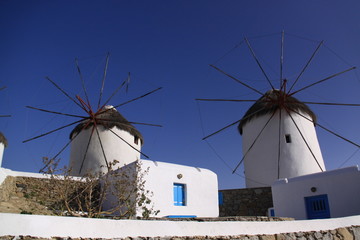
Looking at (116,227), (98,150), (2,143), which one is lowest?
(116,227)

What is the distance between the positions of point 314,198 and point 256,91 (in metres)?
5.66

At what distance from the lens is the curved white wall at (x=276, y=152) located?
13359 mm

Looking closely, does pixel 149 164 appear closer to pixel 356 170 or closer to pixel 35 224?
pixel 356 170

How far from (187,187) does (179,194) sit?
0.41 m

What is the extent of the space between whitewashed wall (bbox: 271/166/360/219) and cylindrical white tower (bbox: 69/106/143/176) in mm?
6692

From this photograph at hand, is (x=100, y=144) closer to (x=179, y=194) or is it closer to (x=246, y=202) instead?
(x=179, y=194)

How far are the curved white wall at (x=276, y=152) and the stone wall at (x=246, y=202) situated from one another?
4.30 feet

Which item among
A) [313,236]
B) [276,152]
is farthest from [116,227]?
[276,152]

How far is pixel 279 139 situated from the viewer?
13.9m

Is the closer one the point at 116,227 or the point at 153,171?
the point at 116,227

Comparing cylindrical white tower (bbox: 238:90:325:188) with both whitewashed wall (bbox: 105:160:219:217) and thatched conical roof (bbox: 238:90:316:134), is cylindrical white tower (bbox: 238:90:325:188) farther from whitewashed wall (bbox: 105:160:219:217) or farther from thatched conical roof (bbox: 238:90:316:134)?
whitewashed wall (bbox: 105:160:219:217)

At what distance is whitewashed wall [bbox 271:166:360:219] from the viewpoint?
890 centimetres

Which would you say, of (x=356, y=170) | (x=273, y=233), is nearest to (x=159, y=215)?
(x=273, y=233)

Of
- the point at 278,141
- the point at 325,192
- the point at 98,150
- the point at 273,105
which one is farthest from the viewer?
the point at 98,150
